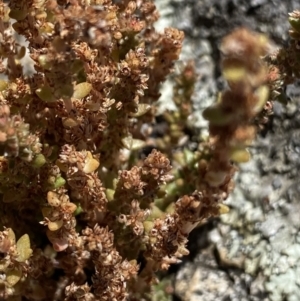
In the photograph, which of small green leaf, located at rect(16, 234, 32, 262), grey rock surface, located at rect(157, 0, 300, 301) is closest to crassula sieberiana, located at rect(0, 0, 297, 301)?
small green leaf, located at rect(16, 234, 32, 262)

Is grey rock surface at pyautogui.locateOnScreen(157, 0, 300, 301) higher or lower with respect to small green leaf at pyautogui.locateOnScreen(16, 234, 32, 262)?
lower

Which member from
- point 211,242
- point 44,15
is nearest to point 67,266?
point 211,242

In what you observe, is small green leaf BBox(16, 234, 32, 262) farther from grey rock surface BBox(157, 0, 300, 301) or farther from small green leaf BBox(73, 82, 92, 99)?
grey rock surface BBox(157, 0, 300, 301)

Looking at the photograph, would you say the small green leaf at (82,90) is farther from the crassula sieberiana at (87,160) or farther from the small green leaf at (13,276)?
the small green leaf at (13,276)

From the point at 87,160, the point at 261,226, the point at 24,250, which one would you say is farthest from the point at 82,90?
the point at 261,226

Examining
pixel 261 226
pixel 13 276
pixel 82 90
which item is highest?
pixel 82 90

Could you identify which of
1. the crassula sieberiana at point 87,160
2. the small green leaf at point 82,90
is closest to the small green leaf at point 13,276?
the crassula sieberiana at point 87,160

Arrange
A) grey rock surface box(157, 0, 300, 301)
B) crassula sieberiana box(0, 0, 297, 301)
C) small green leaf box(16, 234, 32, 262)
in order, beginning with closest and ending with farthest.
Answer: crassula sieberiana box(0, 0, 297, 301) → small green leaf box(16, 234, 32, 262) → grey rock surface box(157, 0, 300, 301)

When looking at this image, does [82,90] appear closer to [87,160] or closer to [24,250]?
[87,160]

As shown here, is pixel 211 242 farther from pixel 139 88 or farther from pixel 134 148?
pixel 139 88
